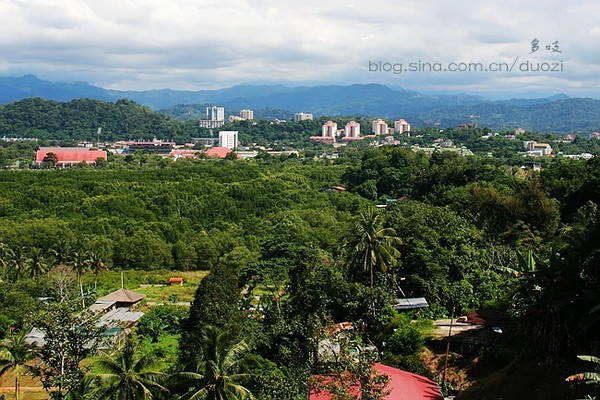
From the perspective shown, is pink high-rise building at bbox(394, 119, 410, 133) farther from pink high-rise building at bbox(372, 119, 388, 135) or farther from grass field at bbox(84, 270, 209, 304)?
grass field at bbox(84, 270, 209, 304)

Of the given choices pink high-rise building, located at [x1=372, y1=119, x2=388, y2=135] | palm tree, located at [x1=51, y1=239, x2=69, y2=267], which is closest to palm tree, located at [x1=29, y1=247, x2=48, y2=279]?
palm tree, located at [x1=51, y1=239, x2=69, y2=267]

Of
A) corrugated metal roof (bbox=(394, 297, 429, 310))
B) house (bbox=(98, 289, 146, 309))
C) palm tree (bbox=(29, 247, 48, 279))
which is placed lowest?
house (bbox=(98, 289, 146, 309))

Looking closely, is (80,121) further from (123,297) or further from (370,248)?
(370,248)

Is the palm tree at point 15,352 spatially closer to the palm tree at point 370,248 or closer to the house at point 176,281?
the palm tree at point 370,248

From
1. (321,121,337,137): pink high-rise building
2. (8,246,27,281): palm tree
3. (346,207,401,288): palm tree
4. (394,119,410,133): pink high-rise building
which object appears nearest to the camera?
(346,207,401,288): palm tree

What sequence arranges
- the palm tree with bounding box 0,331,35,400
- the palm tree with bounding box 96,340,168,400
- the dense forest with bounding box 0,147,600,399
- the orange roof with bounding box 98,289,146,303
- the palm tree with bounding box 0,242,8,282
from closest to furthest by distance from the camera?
the palm tree with bounding box 96,340,168,400 < the dense forest with bounding box 0,147,600,399 < the palm tree with bounding box 0,331,35,400 < the orange roof with bounding box 98,289,146,303 < the palm tree with bounding box 0,242,8,282

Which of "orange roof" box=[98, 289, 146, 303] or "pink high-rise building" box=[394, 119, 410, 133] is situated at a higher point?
Result: "pink high-rise building" box=[394, 119, 410, 133]

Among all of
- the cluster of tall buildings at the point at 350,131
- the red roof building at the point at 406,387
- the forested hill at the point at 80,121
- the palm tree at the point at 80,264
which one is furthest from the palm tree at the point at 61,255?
the cluster of tall buildings at the point at 350,131
